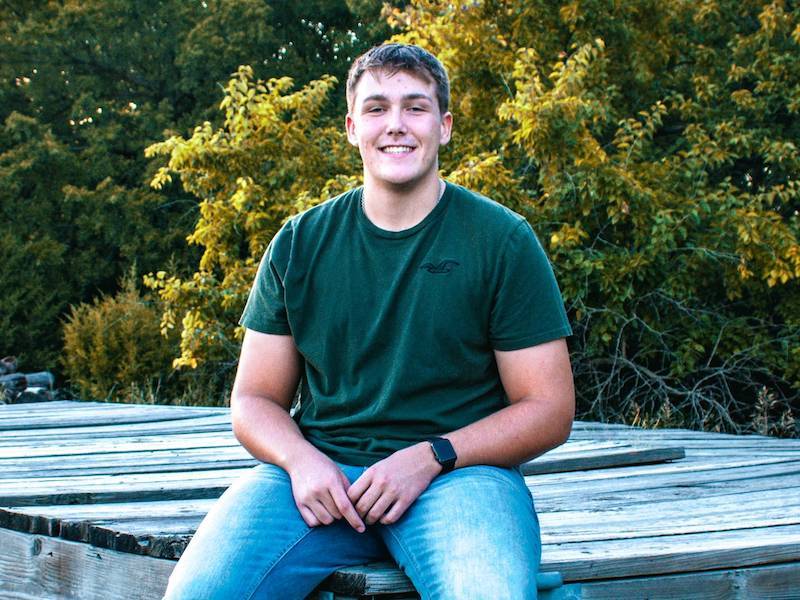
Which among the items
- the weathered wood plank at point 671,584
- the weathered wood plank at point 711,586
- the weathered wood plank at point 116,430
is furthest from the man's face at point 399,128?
the weathered wood plank at point 116,430

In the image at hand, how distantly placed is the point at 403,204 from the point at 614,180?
17.1ft

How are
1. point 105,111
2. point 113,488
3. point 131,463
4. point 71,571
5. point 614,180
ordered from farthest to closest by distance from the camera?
point 105,111, point 614,180, point 131,463, point 113,488, point 71,571

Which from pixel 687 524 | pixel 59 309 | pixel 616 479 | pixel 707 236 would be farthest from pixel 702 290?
pixel 59 309

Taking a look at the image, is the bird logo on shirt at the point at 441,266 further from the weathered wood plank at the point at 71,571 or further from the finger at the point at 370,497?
the weathered wood plank at the point at 71,571

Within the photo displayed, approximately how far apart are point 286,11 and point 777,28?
357 inches

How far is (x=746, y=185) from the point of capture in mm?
9445

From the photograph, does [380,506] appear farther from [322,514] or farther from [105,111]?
[105,111]

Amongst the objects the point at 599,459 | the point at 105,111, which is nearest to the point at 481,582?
the point at 599,459

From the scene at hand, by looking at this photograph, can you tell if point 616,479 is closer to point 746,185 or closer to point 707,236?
point 707,236

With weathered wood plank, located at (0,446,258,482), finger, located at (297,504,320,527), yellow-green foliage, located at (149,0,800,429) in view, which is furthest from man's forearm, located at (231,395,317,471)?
yellow-green foliage, located at (149,0,800,429)

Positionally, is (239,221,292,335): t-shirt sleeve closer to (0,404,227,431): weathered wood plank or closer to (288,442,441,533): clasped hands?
(288,442,441,533): clasped hands

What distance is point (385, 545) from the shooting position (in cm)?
219

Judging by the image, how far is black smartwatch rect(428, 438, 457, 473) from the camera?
2.17m

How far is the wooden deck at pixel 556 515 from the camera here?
2.29m
